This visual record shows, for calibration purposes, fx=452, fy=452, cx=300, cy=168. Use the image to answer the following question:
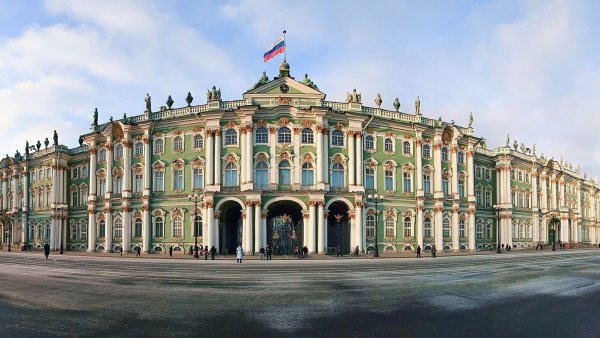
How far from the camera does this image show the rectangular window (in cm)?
5403

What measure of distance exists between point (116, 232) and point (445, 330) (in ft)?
174

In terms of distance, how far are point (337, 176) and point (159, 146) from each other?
2175 cm

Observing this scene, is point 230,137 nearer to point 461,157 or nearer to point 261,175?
point 261,175

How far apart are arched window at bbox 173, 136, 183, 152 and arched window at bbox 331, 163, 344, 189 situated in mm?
18093

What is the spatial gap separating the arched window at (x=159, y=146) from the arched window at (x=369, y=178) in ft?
80.4

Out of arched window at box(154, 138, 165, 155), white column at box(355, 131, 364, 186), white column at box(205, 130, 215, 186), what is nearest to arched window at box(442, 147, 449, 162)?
white column at box(355, 131, 364, 186)

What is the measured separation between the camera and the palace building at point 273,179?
163 ft

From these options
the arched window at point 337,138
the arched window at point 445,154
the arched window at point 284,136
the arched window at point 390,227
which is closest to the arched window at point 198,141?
the arched window at point 284,136

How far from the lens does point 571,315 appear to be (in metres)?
13.3

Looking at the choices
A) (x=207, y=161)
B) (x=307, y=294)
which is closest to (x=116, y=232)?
(x=207, y=161)

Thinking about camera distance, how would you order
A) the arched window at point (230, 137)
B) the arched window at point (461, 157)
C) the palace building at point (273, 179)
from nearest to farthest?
the palace building at point (273, 179)
the arched window at point (230, 137)
the arched window at point (461, 157)

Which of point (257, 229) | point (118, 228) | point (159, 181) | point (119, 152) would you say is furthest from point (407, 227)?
point (119, 152)

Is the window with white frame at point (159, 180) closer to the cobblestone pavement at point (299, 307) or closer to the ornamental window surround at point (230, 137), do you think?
the ornamental window surround at point (230, 137)

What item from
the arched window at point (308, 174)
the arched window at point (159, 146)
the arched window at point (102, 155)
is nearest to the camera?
the arched window at point (308, 174)
